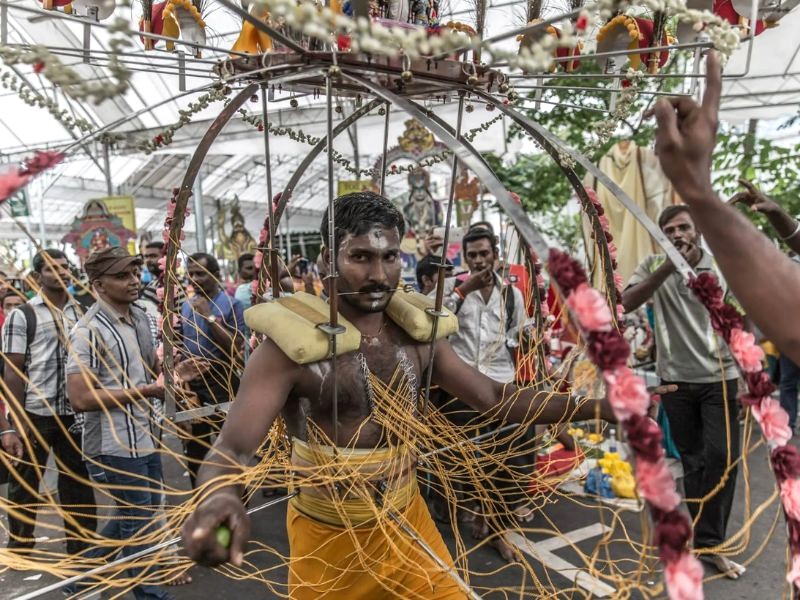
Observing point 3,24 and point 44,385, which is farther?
point 44,385

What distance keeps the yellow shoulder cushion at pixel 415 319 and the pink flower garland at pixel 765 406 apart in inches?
31.6

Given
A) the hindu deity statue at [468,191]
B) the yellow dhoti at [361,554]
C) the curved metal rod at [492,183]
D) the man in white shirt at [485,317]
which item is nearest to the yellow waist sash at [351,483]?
the yellow dhoti at [361,554]

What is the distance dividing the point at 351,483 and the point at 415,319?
1.73 ft

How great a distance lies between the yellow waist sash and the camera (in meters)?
1.83

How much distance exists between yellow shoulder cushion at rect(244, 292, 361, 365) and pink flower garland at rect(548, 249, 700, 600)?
83 centimetres

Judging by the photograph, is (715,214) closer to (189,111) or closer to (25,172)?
(25,172)

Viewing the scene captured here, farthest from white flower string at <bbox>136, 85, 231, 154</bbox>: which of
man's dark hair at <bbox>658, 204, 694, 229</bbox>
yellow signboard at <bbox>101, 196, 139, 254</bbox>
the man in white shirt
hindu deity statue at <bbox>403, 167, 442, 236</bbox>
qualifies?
yellow signboard at <bbox>101, 196, 139, 254</bbox>

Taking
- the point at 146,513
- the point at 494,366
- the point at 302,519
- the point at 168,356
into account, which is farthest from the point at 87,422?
the point at 494,366

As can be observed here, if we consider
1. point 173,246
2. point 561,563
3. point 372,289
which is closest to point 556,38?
point 372,289

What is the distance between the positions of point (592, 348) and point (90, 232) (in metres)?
8.99

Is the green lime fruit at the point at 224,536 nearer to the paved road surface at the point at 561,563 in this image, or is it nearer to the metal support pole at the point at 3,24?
the metal support pole at the point at 3,24

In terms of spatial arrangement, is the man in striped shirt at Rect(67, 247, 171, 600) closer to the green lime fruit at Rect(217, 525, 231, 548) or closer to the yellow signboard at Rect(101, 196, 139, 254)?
the green lime fruit at Rect(217, 525, 231, 548)

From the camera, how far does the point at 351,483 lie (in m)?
1.83

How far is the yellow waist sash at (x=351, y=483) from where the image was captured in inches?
71.9
